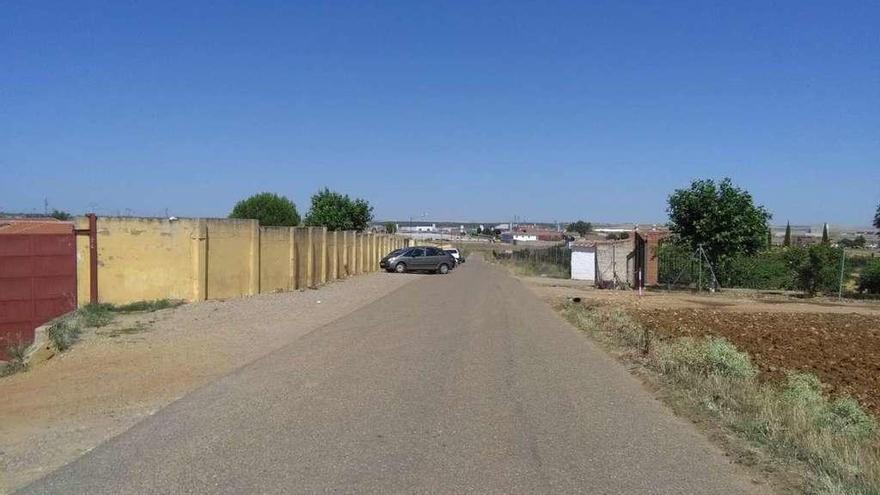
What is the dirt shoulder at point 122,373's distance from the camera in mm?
7496

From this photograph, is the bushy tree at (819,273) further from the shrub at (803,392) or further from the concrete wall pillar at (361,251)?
the shrub at (803,392)

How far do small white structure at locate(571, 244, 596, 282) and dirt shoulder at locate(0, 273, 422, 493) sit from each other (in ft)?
114

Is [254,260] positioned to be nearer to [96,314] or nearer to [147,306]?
[147,306]

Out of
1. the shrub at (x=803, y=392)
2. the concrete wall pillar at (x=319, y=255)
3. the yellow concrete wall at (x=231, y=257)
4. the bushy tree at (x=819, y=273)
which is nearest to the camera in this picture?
the shrub at (x=803, y=392)

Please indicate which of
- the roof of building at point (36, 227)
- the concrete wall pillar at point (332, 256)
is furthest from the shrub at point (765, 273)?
the roof of building at point (36, 227)

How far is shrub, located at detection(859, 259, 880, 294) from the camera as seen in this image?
40.5 m

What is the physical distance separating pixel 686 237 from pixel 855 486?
34329 millimetres

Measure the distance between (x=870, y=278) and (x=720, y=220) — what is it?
9.72m

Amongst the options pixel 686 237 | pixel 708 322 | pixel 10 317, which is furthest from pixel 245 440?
pixel 686 237

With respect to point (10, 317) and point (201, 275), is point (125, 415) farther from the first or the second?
point (201, 275)

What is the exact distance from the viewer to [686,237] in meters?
39.1

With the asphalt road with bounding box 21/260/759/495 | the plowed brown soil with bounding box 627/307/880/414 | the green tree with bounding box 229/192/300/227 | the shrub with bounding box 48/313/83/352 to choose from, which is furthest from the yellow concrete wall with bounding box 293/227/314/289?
the green tree with bounding box 229/192/300/227

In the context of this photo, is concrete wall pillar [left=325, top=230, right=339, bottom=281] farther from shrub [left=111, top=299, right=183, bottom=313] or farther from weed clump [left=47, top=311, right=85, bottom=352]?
weed clump [left=47, top=311, right=85, bottom=352]

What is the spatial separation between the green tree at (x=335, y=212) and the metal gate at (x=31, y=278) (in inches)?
1901
